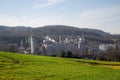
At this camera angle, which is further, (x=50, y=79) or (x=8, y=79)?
(x=50, y=79)

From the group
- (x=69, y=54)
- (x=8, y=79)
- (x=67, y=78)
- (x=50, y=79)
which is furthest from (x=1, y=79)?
(x=69, y=54)

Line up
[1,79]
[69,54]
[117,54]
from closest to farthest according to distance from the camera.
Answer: [1,79]
[69,54]
[117,54]

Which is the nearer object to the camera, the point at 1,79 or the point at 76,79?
the point at 1,79

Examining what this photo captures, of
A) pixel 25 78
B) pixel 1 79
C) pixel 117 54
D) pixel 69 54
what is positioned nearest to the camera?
pixel 1 79

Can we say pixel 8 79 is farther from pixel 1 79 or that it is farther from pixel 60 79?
pixel 60 79

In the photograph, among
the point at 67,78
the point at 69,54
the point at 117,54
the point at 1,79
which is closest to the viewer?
the point at 1,79

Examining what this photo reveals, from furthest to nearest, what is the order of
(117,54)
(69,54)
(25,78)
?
1. (117,54)
2. (69,54)
3. (25,78)

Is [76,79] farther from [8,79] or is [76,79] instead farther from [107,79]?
[8,79]

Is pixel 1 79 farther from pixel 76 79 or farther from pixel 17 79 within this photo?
pixel 76 79

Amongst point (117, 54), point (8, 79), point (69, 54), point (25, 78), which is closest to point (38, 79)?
point (25, 78)
